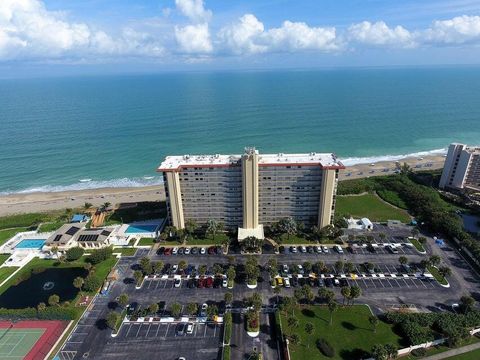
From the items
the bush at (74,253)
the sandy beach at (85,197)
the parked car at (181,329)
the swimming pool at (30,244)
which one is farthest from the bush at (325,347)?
the sandy beach at (85,197)

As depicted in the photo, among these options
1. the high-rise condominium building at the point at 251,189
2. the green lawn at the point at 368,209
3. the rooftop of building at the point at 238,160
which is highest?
the rooftop of building at the point at 238,160

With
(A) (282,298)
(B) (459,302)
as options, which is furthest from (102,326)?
(B) (459,302)

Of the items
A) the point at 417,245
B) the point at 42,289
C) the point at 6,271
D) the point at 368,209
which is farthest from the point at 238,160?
the point at 6,271

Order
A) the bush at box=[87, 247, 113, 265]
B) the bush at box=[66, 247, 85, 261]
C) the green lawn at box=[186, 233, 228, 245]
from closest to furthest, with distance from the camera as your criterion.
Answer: the bush at box=[87, 247, 113, 265]
the bush at box=[66, 247, 85, 261]
the green lawn at box=[186, 233, 228, 245]

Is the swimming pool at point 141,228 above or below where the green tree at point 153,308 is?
below

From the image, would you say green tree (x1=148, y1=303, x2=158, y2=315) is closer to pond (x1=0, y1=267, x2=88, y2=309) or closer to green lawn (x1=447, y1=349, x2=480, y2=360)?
pond (x1=0, y1=267, x2=88, y2=309)

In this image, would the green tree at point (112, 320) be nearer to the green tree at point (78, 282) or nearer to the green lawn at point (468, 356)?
the green tree at point (78, 282)

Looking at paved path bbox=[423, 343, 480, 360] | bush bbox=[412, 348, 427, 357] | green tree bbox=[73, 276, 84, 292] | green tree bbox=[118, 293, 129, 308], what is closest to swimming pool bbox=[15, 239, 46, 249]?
green tree bbox=[73, 276, 84, 292]
